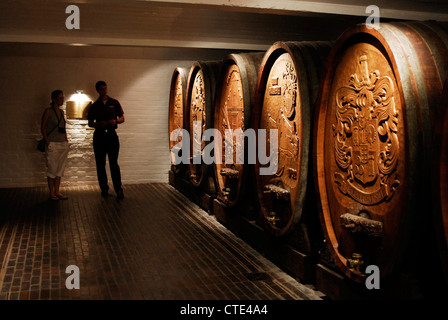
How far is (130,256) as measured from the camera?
4301 mm

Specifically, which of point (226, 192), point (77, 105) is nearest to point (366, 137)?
point (226, 192)

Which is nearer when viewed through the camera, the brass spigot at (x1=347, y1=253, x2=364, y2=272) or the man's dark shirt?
the brass spigot at (x1=347, y1=253, x2=364, y2=272)

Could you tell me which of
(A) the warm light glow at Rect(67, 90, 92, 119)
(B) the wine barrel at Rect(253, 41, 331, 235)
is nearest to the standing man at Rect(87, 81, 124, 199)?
(A) the warm light glow at Rect(67, 90, 92, 119)

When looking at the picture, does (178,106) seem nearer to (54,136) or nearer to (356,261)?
(54,136)

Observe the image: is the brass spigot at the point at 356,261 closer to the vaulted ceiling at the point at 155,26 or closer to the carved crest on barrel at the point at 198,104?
the vaulted ceiling at the point at 155,26

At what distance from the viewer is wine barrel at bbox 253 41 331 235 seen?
3.36 meters

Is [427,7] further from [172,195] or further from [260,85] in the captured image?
[172,195]

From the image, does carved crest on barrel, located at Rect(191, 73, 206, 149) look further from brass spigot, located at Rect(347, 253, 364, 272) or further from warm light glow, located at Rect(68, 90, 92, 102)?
brass spigot, located at Rect(347, 253, 364, 272)

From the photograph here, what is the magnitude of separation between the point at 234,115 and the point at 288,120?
1.35 meters

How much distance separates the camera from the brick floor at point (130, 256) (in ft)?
11.3

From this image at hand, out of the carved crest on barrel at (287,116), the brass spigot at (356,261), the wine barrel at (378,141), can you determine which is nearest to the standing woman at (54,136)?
the carved crest on barrel at (287,116)

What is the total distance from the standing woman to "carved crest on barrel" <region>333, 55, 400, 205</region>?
4822mm
